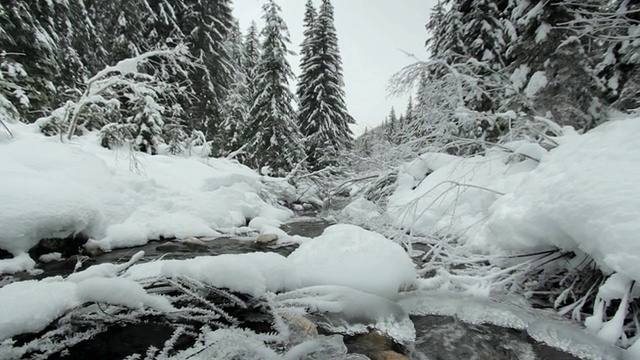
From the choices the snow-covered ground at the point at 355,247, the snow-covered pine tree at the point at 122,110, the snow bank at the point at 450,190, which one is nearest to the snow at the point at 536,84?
the snow bank at the point at 450,190

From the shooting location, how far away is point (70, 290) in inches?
63.6

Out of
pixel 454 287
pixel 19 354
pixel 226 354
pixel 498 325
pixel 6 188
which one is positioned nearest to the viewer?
pixel 19 354

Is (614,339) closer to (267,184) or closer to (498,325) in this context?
(498,325)

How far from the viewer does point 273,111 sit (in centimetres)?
1376

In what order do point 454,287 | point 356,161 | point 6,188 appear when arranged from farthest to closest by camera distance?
point 356,161
point 6,188
point 454,287

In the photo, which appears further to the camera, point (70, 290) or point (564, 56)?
point (564, 56)

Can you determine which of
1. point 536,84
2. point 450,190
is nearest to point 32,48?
point 450,190

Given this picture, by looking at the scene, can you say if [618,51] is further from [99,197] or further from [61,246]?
[61,246]

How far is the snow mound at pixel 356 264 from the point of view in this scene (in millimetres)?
2498

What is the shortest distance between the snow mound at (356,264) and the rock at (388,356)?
1.93 feet

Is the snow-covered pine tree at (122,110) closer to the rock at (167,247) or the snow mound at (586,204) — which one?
the rock at (167,247)

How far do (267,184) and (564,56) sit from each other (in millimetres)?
8142

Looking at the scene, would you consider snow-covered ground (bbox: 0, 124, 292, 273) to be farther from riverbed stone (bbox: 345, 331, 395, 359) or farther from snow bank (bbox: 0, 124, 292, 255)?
riverbed stone (bbox: 345, 331, 395, 359)

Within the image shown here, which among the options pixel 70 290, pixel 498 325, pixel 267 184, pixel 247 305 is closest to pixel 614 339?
pixel 498 325
